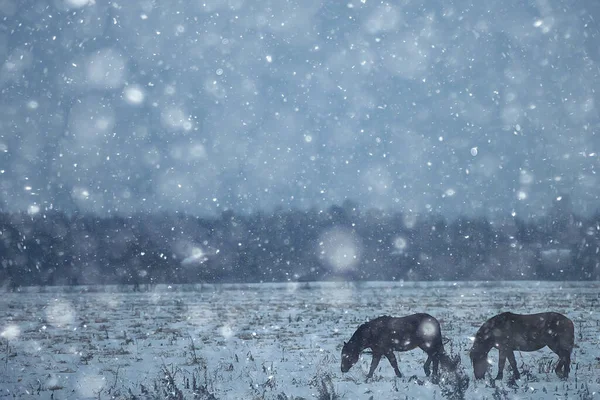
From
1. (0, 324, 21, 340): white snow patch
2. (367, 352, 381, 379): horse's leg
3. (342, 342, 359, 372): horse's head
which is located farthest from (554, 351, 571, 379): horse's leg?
(0, 324, 21, 340): white snow patch

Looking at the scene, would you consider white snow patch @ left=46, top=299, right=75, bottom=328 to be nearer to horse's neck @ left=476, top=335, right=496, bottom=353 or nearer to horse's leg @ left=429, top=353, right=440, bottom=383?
horse's leg @ left=429, top=353, right=440, bottom=383

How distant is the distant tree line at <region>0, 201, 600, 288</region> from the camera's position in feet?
180

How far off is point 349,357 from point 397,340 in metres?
0.96

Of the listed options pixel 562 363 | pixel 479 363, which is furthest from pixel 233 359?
pixel 562 363

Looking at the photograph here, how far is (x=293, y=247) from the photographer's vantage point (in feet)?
221

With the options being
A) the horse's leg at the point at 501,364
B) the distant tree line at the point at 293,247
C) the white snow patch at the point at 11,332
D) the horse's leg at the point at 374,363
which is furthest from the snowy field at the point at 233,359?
the distant tree line at the point at 293,247

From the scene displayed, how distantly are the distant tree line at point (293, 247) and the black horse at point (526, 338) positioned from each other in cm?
4405

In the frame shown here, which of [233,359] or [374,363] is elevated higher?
[374,363]

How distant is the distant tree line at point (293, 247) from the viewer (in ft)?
180

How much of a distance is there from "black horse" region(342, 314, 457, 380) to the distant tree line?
140 feet

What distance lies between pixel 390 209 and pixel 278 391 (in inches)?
Answer: 2704

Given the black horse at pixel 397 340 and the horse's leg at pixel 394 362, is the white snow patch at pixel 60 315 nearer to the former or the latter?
A: the black horse at pixel 397 340

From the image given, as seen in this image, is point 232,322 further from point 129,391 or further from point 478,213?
point 478,213

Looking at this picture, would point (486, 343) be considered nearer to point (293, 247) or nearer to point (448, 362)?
point (448, 362)
